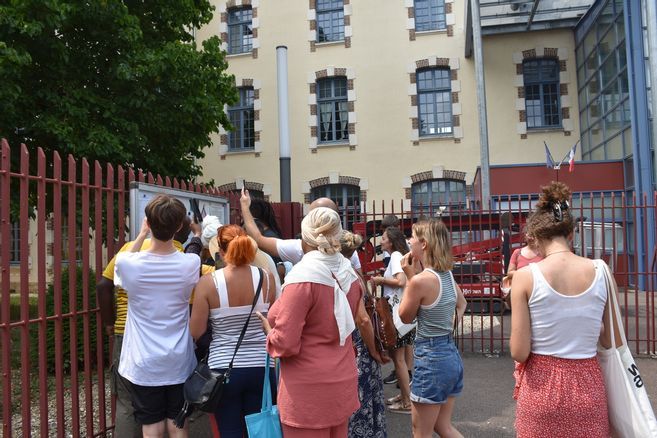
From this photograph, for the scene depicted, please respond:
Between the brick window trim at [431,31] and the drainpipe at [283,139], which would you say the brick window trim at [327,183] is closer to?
the brick window trim at [431,31]

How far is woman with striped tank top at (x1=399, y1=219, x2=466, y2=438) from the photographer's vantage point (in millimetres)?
3287

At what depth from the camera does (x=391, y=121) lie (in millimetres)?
A: 17109

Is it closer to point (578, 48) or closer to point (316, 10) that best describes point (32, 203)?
point (316, 10)

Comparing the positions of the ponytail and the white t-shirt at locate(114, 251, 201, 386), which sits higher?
the ponytail

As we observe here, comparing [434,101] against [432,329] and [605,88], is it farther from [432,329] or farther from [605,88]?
[432,329]

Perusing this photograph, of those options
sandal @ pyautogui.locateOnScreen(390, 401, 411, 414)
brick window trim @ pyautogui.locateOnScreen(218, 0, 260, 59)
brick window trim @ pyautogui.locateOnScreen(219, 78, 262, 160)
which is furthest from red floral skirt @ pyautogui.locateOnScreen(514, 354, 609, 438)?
brick window trim @ pyautogui.locateOnScreen(218, 0, 260, 59)

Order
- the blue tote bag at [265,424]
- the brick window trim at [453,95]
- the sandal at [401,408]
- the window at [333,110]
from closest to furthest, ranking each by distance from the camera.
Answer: the blue tote bag at [265,424], the sandal at [401,408], the brick window trim at [453,95], the window at [333,110]

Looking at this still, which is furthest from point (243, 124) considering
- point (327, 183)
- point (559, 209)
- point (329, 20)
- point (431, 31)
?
point (559, 209)

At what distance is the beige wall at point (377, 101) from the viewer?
16.5m

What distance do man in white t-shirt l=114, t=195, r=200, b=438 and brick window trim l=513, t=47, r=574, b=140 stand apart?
15.2 metres

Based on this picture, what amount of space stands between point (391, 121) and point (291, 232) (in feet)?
33.5

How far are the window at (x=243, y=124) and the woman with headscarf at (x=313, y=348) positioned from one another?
16.2 metres

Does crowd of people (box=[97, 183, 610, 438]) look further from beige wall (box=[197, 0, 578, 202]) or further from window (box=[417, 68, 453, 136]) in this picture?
window (box=[417, 68, 453, 136])

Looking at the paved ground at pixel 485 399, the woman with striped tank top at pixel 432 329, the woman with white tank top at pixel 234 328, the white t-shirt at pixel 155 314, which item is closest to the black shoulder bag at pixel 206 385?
the woman with white tank top at pixel 234 328
